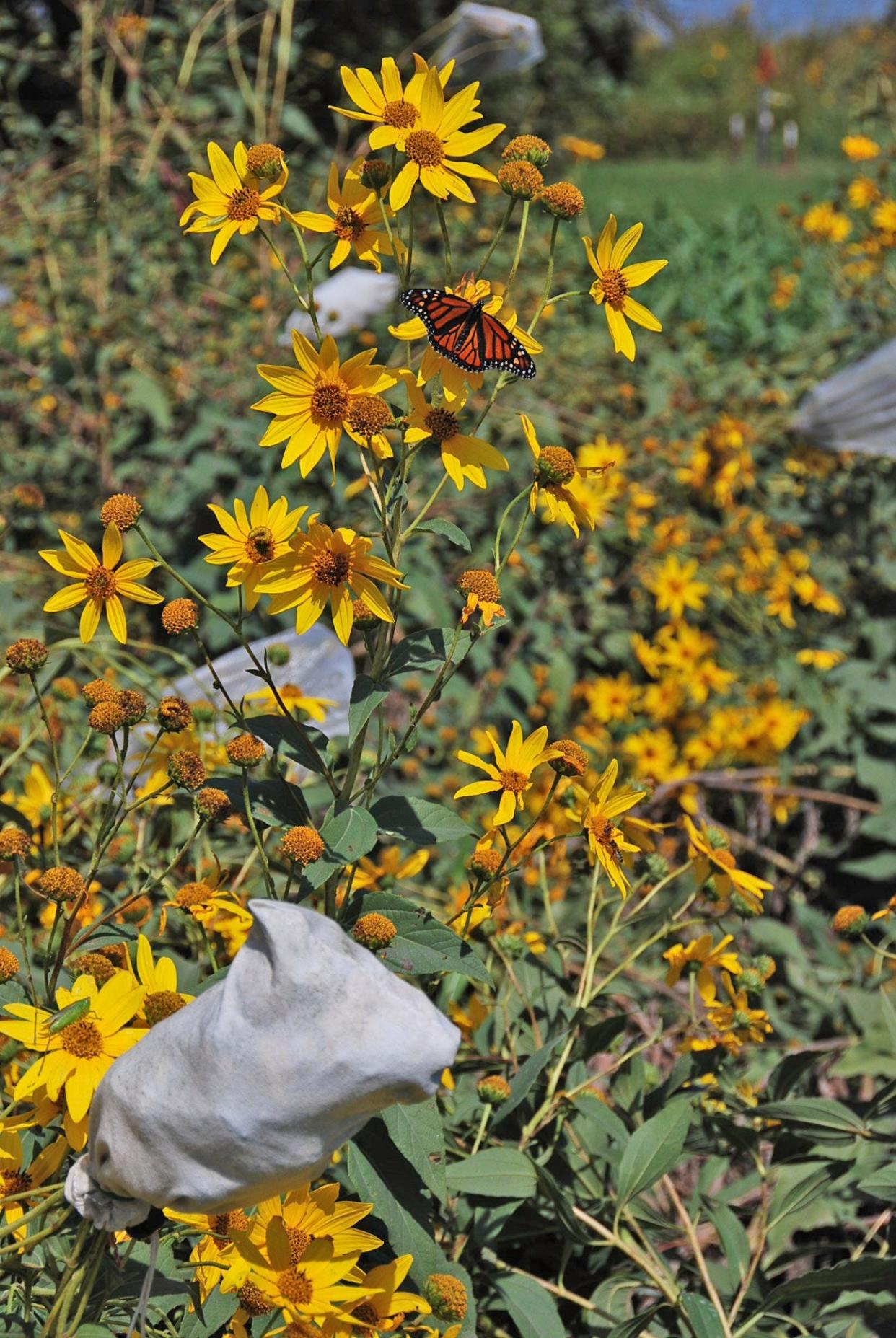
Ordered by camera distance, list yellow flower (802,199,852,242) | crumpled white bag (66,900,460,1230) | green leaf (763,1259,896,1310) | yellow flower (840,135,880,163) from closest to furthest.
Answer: crumpled white bag (66,900,460,1230) → green leaf (763,1259,896,1310) → yellow flower (840,135,880,163) → yellow flower (802,199,852,242)

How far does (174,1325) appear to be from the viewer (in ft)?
3.54

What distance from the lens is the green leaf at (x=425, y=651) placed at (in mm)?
1096

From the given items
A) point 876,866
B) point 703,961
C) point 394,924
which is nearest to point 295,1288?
point 394,924

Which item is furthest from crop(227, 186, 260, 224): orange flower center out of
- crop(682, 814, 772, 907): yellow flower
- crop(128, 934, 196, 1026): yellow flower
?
crop(682, 814, 772, 907): yellow flower

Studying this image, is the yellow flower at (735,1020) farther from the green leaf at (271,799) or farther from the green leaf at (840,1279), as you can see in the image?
the green leaf at (271,799)

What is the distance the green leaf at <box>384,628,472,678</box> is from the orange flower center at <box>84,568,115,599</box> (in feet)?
0.82

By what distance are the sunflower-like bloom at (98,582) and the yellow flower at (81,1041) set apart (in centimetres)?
29

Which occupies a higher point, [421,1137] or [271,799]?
[271,799]

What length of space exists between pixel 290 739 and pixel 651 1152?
535mm

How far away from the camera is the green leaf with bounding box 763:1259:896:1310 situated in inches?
47.3

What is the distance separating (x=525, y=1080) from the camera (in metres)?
1.17

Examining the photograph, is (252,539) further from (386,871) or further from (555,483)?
(386,871)

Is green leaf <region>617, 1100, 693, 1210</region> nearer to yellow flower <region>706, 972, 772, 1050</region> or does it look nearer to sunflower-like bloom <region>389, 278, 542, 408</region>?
yellow flower <region>706, 972, 772, 1050</region>

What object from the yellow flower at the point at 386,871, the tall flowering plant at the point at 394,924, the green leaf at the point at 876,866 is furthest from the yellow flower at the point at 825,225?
the yellow flower at the point at 386,871
